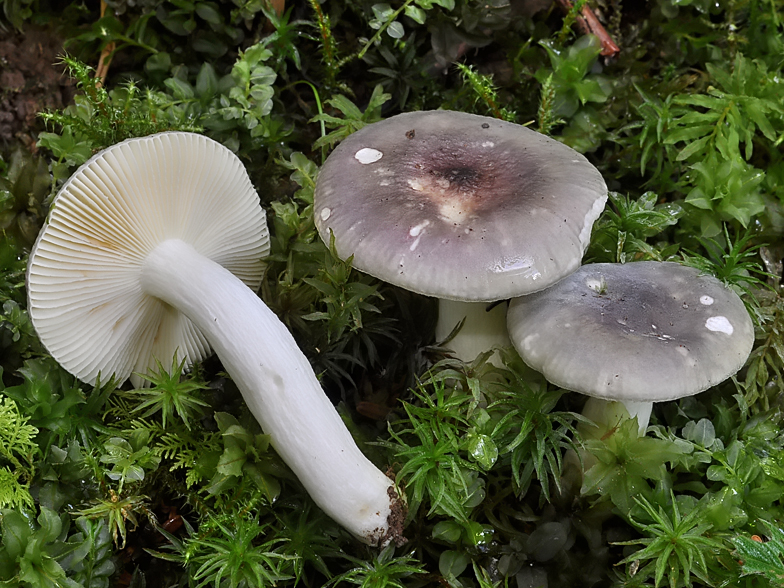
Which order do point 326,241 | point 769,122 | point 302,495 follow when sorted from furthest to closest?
point 769,122
point 302,495
point 326,241

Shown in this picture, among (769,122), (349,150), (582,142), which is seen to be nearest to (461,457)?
(349,150)

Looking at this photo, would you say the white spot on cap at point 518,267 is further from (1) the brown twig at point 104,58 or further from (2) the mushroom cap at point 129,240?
(1) the brown twig at point 104,58

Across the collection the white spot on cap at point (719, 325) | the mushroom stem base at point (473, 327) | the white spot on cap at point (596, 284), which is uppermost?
the white spot on cap at point (596, 284)

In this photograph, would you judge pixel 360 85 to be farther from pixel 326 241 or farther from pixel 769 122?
pixel 769 122

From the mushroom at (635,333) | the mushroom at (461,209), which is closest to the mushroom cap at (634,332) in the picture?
the mushroom at (635,333)

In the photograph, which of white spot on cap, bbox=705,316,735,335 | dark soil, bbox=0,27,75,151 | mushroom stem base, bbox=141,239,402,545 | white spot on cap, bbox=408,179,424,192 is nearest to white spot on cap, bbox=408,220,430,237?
white spot on cap, bbox=408,179,424,192

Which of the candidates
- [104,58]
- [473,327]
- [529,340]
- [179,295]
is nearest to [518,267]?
[529,340]

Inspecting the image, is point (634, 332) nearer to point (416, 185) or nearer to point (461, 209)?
point (461, 209)
